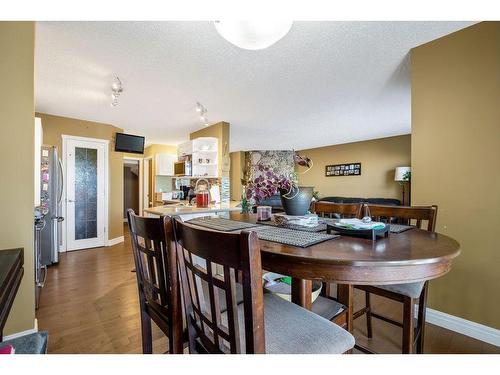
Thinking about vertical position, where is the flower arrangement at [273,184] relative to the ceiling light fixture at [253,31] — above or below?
below

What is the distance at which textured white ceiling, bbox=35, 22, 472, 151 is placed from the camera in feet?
6.18

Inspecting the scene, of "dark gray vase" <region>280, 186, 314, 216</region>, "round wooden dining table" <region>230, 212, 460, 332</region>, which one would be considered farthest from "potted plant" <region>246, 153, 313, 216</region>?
"round wooden dining table" <region>230, 212, 460, 332</region>

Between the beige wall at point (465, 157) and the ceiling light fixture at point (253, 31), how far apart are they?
1.58 metres

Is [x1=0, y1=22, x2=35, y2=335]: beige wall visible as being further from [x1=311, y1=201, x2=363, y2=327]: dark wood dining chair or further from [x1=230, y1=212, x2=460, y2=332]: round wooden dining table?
[x1=311, y1=201, x2=363, y2=327]: dark wood dining chair

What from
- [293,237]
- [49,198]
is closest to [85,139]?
[49,198]

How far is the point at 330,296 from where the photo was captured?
174 cm

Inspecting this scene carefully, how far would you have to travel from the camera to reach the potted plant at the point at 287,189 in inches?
56.4

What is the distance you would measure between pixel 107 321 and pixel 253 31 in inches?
90.1

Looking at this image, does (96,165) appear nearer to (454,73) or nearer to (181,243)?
(181,243)

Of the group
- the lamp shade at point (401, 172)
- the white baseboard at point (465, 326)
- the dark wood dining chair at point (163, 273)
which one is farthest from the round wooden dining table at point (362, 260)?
the lamp shade at point (401, 172)

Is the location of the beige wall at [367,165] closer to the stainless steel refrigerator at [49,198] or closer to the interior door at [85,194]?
the interior door at [85,194]

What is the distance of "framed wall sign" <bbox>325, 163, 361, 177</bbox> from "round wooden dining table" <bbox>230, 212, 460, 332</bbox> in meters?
5.92

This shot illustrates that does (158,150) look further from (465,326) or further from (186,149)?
(465,326)

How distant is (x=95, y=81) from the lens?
8.89ft
